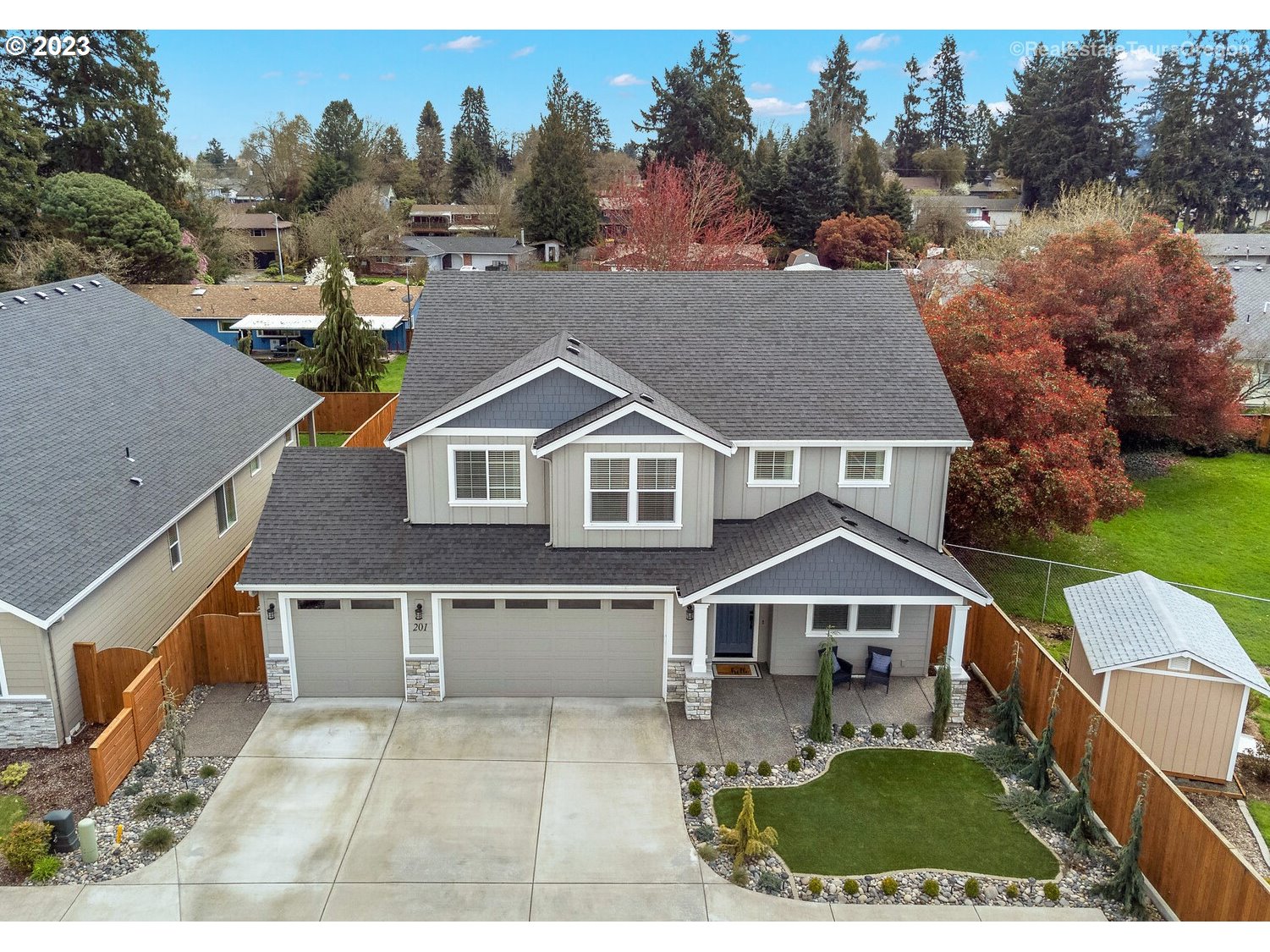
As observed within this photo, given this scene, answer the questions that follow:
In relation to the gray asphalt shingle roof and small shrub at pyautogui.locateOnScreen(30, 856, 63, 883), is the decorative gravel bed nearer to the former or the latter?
the gray asphalt shingle roof

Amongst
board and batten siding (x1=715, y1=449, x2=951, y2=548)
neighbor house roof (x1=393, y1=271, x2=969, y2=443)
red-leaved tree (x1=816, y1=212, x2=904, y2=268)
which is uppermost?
red-leaved tree (x1=816, y1=212, x2=904, y2=268)

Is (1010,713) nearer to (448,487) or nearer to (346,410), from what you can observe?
(448,487)

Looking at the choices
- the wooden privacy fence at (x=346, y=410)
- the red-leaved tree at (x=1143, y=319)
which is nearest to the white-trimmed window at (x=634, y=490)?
the red-leaved tree at (x=1143, y=319)

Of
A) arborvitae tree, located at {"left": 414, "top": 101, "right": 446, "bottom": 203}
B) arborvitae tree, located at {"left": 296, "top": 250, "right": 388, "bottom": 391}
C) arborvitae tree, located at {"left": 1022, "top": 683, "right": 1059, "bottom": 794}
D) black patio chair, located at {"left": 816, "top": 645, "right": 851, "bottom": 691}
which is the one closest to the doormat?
black patio chair, located at {"left": 816, "top": 645, "right": 851, "bottom": 691}

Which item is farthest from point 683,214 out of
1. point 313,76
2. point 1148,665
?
point 313,76

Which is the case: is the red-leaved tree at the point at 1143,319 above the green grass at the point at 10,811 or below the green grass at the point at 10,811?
above

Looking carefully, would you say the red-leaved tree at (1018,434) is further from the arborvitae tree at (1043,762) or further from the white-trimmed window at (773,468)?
the arborvitae tree at (1043,762)
